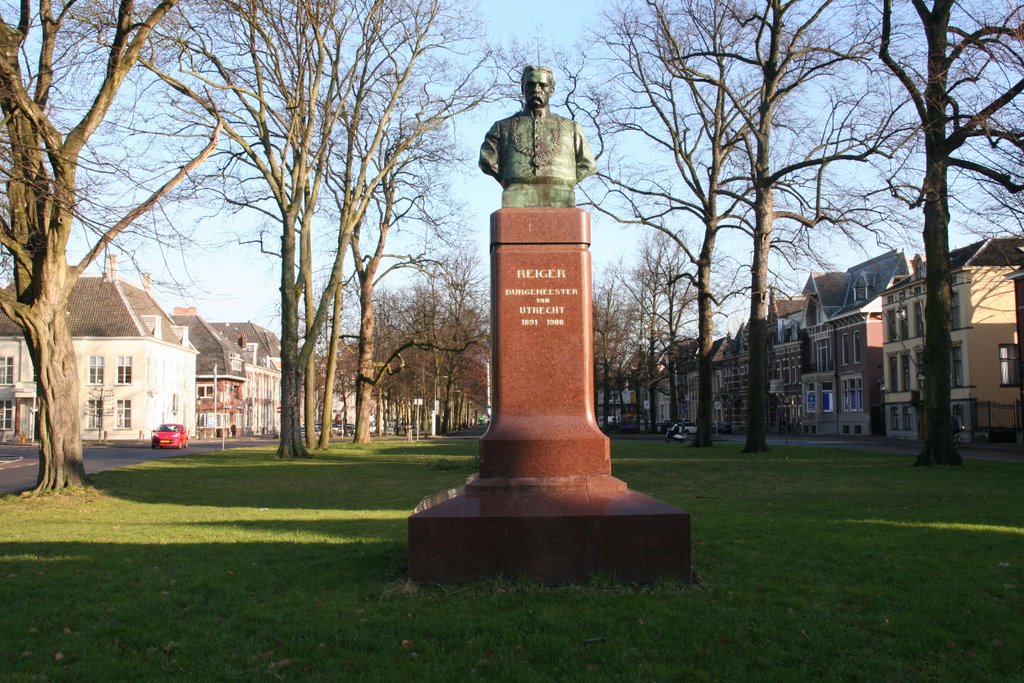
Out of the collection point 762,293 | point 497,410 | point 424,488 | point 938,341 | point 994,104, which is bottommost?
point 424,488

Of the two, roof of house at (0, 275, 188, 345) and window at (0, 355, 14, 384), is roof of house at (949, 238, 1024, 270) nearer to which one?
roof of house at (0, 275, 188, 345)

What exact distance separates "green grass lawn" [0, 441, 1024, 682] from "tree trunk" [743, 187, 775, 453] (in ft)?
59.1

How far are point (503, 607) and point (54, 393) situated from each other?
1276cm

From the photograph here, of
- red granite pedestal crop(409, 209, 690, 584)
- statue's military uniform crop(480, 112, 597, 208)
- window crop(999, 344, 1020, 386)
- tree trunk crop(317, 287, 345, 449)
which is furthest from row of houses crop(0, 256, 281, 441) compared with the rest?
red granite pedestal crop(409, 209, 690, 584)

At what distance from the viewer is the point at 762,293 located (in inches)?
1232

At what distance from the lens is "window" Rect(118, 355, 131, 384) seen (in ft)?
214

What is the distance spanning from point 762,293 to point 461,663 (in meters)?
27.6

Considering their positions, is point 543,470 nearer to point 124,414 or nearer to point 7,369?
point 124,414

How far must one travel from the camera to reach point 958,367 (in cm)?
4681

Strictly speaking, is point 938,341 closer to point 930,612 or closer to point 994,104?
point 994,104

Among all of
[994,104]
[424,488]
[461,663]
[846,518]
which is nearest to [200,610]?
[461,663]

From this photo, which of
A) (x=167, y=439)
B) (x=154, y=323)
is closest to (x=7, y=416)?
(x=154, y=323)

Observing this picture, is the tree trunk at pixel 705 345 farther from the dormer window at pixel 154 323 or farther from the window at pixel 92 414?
the dormer window at pixel 154 323

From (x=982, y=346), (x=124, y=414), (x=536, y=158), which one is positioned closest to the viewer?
(x=536, y=158)
